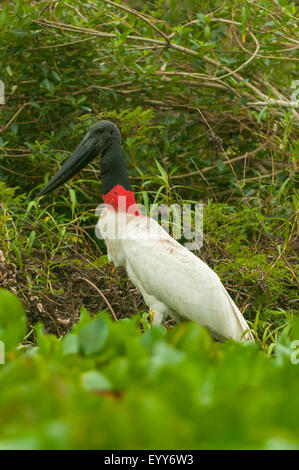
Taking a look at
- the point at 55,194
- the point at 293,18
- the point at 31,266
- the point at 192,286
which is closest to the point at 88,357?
the point at 192,286

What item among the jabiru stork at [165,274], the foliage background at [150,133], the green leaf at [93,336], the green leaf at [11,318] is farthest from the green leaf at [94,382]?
the jabiru stork at [165,274]

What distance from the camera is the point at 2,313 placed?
1741mm

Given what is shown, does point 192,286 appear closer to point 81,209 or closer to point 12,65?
point 81,209

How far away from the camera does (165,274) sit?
3.83 meters

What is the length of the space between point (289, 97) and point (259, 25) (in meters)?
0.78

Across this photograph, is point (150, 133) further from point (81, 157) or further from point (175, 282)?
point (175, 282)

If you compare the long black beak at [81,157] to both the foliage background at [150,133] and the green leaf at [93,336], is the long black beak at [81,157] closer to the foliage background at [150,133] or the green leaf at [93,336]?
the foliage background at [150,133]

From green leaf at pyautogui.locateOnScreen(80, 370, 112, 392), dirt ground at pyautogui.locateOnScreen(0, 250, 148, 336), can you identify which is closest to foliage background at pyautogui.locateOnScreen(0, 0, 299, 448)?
dirt ground at pyautogui.locateOnScreen(0, 250, 148, 336)

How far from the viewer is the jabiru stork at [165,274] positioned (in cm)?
377

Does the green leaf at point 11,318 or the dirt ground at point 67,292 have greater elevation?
the green leaf at point 11,318

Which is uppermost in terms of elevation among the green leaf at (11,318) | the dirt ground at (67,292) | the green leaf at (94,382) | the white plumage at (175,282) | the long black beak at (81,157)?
the green leaf at (94,382)

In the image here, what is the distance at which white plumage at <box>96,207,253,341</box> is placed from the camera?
376cm

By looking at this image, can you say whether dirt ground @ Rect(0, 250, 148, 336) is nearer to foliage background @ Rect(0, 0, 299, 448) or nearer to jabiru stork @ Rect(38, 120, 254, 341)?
foliage background @ Rect(0, 0, 299, 448)

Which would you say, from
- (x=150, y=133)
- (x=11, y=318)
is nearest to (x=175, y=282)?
(x=150, y=133)
